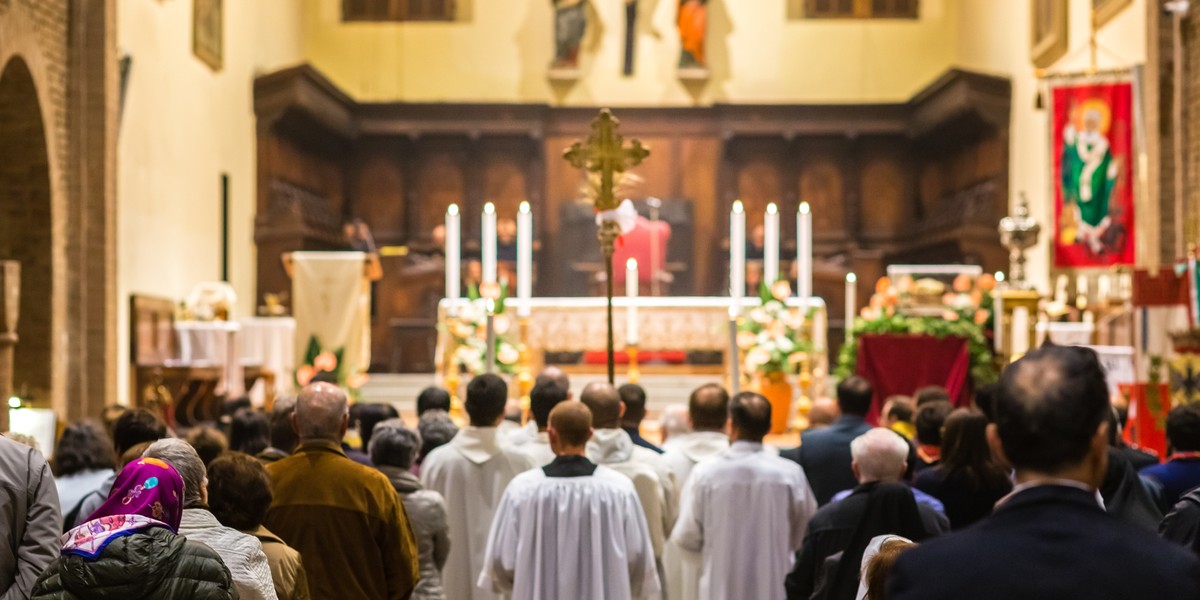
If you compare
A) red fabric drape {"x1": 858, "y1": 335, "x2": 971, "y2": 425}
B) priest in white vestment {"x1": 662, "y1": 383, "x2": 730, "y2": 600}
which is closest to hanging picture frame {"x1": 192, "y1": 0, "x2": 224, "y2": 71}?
red fabric drape {"x1": 858, "y1": 335, "x2": 971, "y2": 425}

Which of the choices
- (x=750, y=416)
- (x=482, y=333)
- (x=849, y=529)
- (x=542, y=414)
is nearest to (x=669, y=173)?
(x=482, y=333)

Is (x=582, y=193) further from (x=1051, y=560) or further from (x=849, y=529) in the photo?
(x=1051, y=560)

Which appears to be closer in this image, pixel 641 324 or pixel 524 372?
pixel 524 372

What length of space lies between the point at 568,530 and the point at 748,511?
3.08 feet

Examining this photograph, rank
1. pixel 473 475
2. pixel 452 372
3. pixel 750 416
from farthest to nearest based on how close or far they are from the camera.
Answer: pixel 452 372 < pixel 473 475 < pixel 750 416

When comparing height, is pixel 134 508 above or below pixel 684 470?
above

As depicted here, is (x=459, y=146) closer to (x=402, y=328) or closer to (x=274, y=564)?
(x=402, y=328)

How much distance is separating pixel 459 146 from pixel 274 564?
16.2 meters

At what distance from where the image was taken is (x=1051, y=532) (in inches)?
75.8

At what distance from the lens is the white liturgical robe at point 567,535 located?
15.5ft

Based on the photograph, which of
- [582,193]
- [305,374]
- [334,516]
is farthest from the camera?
[305,374]

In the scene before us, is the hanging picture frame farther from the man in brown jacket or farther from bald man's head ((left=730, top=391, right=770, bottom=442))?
the man in brown jacket

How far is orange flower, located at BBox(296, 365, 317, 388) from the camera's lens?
12.7 metres

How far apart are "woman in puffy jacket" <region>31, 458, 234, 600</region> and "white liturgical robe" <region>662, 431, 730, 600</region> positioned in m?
2.89
